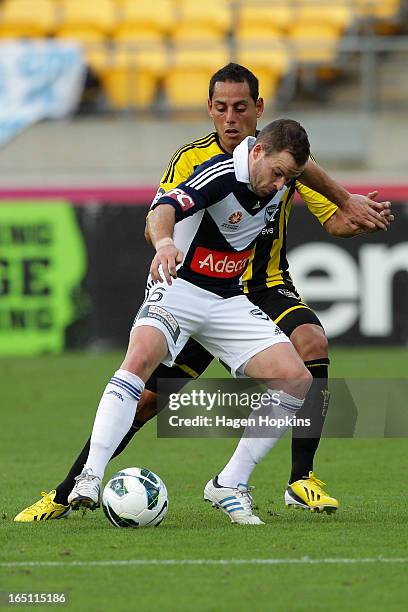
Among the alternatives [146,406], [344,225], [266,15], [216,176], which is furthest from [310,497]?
[266,15]

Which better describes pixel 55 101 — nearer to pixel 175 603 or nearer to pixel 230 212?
pixel 230 212

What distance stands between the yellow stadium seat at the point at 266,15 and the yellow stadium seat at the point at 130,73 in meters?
1.62

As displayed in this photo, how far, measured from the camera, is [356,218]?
22.4ft

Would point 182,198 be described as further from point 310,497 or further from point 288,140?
point 310,497

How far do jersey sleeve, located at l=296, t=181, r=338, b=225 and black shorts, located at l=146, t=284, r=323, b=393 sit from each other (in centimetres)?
45

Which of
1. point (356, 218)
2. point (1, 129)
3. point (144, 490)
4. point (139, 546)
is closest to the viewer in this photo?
point (139, 546)

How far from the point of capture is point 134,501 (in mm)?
6062

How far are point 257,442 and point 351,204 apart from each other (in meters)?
1.38

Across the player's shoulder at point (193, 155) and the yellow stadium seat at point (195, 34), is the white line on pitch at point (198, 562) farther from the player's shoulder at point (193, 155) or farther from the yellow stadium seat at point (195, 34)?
the yellow stadium seat at point (195, 34)

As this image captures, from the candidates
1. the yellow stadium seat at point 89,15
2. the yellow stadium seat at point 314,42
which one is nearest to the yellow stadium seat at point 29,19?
the yellow stadium seat at point 89,15

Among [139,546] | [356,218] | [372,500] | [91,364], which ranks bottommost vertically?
[91,364]

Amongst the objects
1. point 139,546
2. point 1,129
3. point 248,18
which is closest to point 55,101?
point 1,129

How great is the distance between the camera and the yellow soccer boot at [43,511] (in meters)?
6.35

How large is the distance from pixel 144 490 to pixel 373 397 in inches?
249
